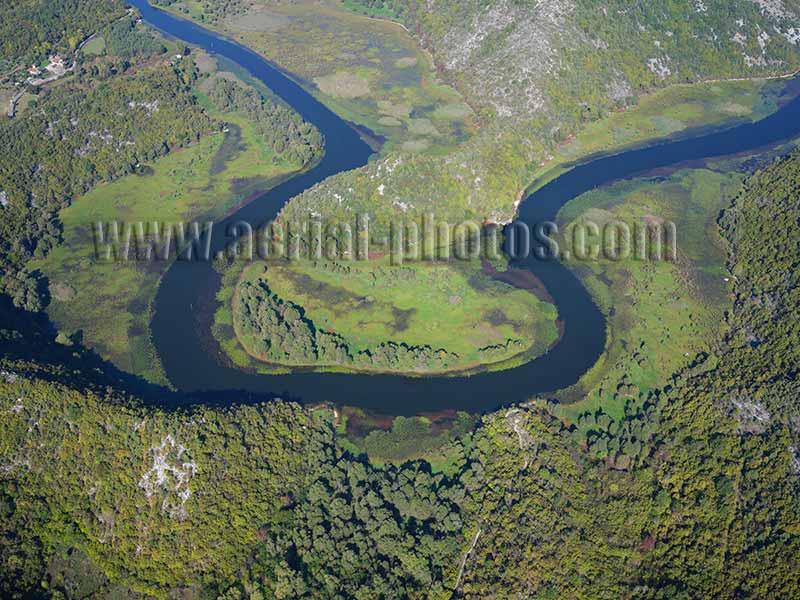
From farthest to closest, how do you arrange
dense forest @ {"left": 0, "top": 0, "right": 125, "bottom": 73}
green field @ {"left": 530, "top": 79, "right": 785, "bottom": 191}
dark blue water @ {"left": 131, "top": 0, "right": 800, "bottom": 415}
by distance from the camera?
dense forest @ {"left": 0, "top": 0, "right": 125, "bottom": 73}
green field @ {"left": 530, "top": 79, "right": 785, "bottom": 191}
dark blue water @ {"left": 131, "top": 0, "right": 800, "bottom": 415}

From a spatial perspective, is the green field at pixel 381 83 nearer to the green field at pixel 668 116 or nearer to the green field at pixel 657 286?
the green field at pixel 668 116

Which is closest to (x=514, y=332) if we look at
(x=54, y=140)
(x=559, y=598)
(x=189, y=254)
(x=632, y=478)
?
(x=632, y=478)

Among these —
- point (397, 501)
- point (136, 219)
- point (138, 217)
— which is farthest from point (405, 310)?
point (138, 217)

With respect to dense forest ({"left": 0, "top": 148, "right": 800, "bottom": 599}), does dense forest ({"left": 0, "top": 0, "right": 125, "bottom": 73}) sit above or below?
above

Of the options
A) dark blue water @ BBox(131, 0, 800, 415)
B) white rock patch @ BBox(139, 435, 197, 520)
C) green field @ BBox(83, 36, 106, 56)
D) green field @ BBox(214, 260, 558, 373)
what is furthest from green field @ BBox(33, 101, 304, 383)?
green field @ BBox(83, 36, 106, 56)

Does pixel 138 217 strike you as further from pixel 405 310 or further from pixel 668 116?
pixel 668 116

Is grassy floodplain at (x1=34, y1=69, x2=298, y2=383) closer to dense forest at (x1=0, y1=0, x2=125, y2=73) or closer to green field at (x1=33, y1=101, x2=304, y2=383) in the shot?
green field at (x1=33, y1=101, x2=304, y2=383)
